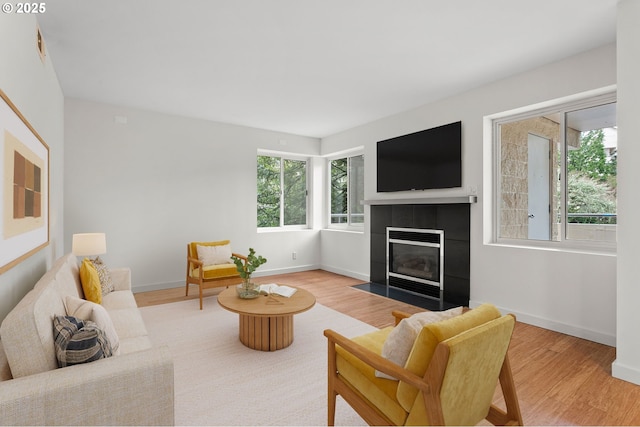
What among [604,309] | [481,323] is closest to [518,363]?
[604,309]

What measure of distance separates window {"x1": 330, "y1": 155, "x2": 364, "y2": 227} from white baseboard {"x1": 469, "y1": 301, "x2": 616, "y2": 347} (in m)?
2.96

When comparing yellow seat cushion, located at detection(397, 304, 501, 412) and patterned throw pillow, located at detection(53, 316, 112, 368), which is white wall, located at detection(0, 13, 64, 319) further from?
yellow seat cushion, located at detection(397, 304, 501, 412)

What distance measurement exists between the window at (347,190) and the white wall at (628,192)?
Result: 145 inches

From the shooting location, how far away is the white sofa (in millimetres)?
1184

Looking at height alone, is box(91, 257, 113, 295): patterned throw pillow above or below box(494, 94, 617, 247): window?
below

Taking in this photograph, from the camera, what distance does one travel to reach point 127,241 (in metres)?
4.55

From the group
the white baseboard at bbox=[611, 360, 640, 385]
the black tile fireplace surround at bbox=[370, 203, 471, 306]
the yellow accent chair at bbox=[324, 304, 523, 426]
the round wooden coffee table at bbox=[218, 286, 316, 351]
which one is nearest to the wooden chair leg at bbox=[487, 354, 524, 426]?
the yellow accent chair at bbox=[324, 304, 523, 426]

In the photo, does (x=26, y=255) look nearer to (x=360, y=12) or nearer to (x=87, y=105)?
(x=360, y=12)

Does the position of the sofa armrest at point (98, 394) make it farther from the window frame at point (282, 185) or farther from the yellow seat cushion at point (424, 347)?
the window frame at point (282, 185)

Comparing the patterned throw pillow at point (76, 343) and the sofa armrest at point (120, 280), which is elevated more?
the patterned throw pillow at point (76, 343)

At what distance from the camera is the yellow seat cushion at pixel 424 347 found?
1291 millimetres

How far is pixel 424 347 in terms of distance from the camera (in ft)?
4.29

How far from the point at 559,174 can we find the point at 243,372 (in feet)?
11.5

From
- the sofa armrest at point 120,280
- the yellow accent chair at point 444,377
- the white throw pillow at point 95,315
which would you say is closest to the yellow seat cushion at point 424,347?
the yellow accent chair at point 444,377
